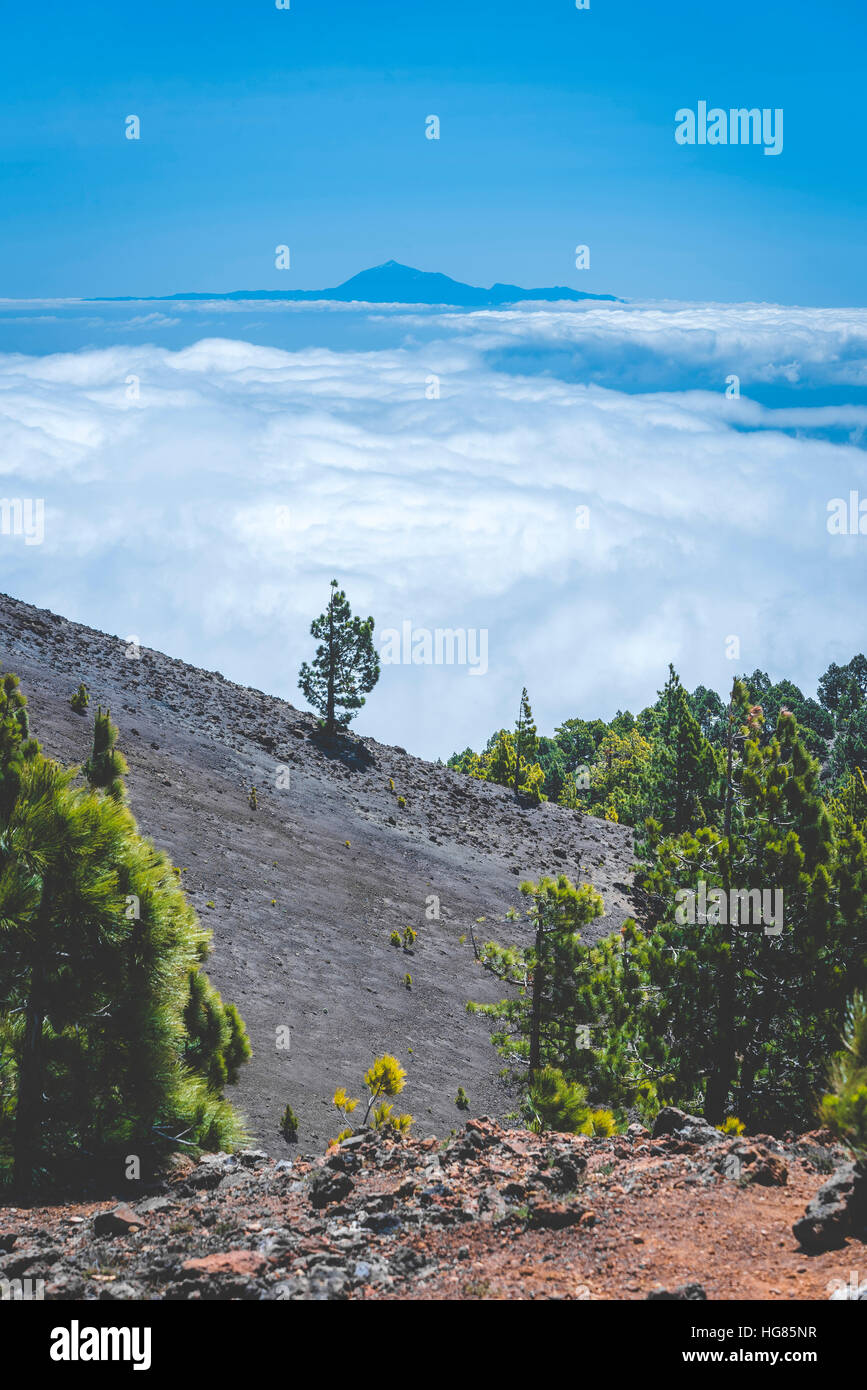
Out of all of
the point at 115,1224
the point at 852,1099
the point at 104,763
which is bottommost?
the point at 115,1224

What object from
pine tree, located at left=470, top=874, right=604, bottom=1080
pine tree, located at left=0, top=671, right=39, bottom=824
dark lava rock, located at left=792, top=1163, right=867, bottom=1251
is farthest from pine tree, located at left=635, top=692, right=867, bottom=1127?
pine tree, located at left=0, top=671, right=39, bottom=824

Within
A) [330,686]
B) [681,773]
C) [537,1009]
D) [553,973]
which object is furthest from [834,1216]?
[330,686]

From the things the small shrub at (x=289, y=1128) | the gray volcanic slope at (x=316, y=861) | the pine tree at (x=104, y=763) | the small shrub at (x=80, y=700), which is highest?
the small shrub at (x=80, y=700)

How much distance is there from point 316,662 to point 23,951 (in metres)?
43.2

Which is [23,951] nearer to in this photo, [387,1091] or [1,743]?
[1,743]

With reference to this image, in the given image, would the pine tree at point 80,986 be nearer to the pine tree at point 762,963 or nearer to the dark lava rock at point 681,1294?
the dark lava rock at point 681,1294

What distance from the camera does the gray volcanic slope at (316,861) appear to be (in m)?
26.6

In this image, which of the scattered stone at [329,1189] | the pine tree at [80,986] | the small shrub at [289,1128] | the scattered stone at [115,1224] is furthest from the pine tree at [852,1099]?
the small shrub at [289,1128]

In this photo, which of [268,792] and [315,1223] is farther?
[268,792]

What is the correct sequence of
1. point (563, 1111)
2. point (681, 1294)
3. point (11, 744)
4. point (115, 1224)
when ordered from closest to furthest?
point (681, 1294)
point (115, 1224)
point (563, 1111)
point (11, 744)

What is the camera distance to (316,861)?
39.8 metres

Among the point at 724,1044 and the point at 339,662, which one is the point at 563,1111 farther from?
the point at 339,662
